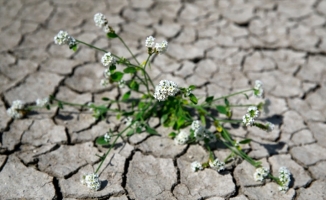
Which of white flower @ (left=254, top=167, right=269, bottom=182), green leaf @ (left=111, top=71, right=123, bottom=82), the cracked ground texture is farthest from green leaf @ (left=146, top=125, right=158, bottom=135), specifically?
white flower @ (left=254, top=167, right=269, bottom=182)

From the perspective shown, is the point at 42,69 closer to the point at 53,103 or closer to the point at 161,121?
the point at 53,103

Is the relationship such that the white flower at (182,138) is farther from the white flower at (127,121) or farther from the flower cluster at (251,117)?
the flower cluster at (251,117)

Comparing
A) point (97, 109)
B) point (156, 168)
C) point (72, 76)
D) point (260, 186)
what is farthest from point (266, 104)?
point (72, 76)

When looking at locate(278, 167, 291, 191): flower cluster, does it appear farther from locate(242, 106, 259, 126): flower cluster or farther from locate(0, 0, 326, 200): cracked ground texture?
locate(242, 106, 259, 126): flower cluster

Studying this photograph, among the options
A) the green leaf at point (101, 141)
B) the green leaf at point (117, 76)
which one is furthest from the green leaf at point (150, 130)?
the green leaf at point (117, 76)

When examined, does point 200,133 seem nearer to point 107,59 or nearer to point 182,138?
point 182,138

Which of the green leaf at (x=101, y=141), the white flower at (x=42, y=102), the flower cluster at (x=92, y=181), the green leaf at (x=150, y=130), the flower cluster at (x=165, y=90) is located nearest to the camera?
the flower cluster at (x=165, y=90)
